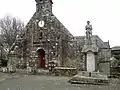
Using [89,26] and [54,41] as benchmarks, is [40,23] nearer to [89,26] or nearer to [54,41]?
[54,41]

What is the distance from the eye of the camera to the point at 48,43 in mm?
21859

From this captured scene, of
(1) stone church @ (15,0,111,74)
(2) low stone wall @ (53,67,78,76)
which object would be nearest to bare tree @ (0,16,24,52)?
(1) stone church @ (15,0,111,74)

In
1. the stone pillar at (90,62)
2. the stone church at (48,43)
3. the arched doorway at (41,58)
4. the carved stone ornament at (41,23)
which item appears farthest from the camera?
the arched doorway at (41,58)

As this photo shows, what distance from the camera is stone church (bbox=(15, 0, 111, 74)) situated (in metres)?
21.3

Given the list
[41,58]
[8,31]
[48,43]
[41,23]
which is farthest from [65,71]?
[8,31]

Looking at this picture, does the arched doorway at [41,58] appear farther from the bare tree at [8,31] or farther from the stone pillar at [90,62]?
the bare tree at [8,31]

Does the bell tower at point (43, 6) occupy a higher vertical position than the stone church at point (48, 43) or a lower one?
higher

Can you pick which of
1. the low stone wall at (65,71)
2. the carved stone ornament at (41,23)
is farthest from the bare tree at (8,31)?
the low stone wall at (65,71)

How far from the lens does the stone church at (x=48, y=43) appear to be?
69.8 feet

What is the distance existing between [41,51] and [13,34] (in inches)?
540

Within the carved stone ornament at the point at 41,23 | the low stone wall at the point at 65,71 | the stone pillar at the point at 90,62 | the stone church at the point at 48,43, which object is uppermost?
the carved stone ornament at the point at 41,23

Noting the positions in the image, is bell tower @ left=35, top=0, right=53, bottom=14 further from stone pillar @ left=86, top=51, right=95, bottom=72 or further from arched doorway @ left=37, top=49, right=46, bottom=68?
stone pillar @ left=86, top=51, right=95, bottom=72

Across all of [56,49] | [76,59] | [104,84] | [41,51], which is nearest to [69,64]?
[76,59]

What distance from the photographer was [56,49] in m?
21.2
